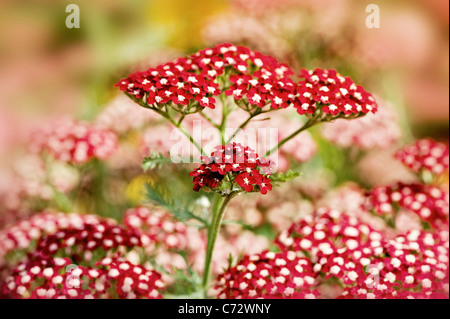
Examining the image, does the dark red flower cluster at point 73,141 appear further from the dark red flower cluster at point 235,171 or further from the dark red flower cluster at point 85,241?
the dark red flower cluster at point 235,171

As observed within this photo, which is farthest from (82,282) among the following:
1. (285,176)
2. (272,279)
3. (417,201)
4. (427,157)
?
(427,157)

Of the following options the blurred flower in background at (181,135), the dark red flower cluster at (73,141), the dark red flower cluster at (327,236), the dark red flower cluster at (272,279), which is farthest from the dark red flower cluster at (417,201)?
the dark red flower cluster at (73,141)

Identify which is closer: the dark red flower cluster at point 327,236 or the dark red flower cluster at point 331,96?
the dark red flower cluster at point 331,96

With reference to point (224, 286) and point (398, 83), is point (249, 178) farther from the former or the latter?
point (398, 83)

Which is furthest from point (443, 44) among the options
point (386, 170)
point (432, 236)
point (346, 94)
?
point (346, 94)

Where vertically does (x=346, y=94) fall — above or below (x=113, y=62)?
below
